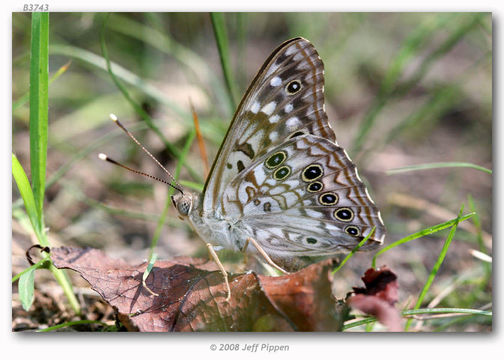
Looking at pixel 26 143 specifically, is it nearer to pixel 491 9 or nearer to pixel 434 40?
pixel 491 9

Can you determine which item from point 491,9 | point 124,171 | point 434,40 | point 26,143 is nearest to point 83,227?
point 124,171

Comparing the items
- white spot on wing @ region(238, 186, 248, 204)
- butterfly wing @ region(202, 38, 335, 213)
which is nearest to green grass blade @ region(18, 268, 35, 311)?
butterfly wing @ region(202, 38, 335, 213)

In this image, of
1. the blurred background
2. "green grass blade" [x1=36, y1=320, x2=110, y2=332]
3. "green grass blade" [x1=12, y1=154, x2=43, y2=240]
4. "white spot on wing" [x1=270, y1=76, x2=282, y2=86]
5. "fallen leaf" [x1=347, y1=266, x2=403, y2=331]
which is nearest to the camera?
"fallen leaf" [x1=347, y1=266, x2=403, y2=331]

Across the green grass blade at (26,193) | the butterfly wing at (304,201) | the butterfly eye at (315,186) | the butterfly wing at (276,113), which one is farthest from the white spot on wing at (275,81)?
the green grass blade at (26,193)

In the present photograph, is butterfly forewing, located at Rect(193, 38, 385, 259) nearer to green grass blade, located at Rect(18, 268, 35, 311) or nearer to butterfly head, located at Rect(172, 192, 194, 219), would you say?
butterfly head, located at Rect(172, 192, 194, 219)

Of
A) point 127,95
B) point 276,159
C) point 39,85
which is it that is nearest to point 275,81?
point 276,159

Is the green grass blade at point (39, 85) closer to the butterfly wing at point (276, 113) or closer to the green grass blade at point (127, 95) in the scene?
the green grass blade at point (127, 95)
